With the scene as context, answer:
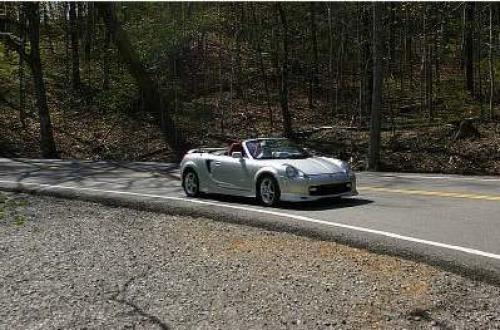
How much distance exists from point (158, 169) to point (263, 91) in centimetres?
1684

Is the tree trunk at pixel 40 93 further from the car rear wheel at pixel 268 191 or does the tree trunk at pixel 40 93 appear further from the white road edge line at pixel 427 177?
the car rear wheel at pixel 268 191

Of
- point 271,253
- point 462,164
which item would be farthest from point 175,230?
point 462,164

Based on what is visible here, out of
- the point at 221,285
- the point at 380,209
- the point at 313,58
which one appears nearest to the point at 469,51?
the point at 313,58

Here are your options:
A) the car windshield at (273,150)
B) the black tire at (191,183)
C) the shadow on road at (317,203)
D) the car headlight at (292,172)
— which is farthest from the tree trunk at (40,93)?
the car headlight at (292,172)

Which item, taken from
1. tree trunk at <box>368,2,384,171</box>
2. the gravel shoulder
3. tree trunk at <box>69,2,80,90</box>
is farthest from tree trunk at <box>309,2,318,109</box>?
the gravel shoulder

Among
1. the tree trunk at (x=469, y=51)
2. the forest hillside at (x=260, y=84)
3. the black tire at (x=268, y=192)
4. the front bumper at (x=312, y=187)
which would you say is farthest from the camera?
the tree trunk at (x=469, y=51)

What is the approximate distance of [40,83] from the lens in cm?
2652

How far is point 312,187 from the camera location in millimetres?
10648

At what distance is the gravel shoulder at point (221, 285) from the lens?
19.1 feet

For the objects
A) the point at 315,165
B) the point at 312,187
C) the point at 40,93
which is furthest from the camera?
the point at 40,93

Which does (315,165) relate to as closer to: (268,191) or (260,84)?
(268,191)

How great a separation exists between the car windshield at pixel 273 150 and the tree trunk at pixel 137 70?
1599 centimetres

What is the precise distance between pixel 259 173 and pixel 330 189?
4.53 ft

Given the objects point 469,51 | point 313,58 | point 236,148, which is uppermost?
point 313,58
